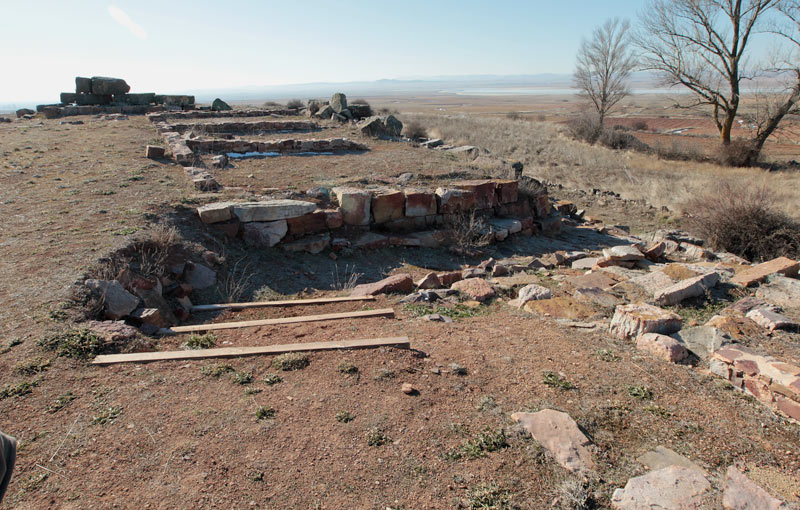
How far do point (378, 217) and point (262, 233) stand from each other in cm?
199

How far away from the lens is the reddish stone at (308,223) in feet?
23.7

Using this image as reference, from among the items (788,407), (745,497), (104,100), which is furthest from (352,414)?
(104,100)

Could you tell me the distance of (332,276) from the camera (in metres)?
6.57

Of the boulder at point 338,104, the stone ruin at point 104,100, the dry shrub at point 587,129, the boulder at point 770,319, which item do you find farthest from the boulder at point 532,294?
the dry shrub at point 587,129

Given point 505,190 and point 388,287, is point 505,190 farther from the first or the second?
point 388,287

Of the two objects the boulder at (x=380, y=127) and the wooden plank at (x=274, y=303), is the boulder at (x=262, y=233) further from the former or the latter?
the boulder at (x=380, y=127)

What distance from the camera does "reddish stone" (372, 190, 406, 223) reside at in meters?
7.82

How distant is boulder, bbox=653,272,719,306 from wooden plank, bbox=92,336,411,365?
3.20 meters

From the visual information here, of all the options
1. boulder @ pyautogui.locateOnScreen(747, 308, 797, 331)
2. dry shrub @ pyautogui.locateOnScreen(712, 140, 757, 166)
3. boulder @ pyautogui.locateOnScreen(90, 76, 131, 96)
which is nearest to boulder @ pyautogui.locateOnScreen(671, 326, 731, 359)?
boulder @ pyautogui.locateOnScreen(747, 308, 797, 331)

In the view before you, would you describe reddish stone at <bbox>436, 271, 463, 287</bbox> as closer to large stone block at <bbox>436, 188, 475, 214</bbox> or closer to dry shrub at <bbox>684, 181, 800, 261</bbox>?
large stone block at <bbox>436, 188, 475, 214</bbox>

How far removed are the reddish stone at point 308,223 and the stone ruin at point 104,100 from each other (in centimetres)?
2084

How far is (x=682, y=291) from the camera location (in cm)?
516

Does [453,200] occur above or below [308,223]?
above

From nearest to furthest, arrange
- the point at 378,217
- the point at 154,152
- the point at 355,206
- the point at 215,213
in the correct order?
the point at 215,213, the point at 355,206, the point at 378,217, the point at 154,152
